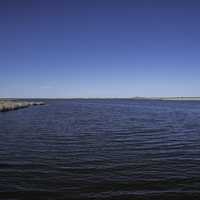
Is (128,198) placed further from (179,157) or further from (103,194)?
(179,157)

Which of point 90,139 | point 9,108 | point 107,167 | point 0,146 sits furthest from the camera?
point 9,108

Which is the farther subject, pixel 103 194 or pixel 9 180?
pixel 9 180

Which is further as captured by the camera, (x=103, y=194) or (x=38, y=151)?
(x=38, y=151)

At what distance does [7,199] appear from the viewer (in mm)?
9438

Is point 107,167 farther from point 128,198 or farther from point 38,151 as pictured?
point 38,151

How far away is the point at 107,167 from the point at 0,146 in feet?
31.5

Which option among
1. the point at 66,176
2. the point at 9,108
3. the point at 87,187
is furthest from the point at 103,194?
the point at 9,108

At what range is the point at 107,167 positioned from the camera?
13.6m

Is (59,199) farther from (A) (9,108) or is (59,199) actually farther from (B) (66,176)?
(A) (9,108)

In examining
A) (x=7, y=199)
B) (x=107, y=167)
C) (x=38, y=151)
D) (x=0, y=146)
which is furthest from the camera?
(x=0, y=146)

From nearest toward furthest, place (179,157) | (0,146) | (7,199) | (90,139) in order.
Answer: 1. (7,199)
2. (179,157)
3. (0,146)
4. (90,139)

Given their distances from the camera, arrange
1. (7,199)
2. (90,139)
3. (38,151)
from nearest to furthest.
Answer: (7,199), (38,151), (90,139)

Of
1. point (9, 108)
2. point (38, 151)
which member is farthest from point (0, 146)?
point (9, 108)

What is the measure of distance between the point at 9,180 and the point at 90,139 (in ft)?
37.7
